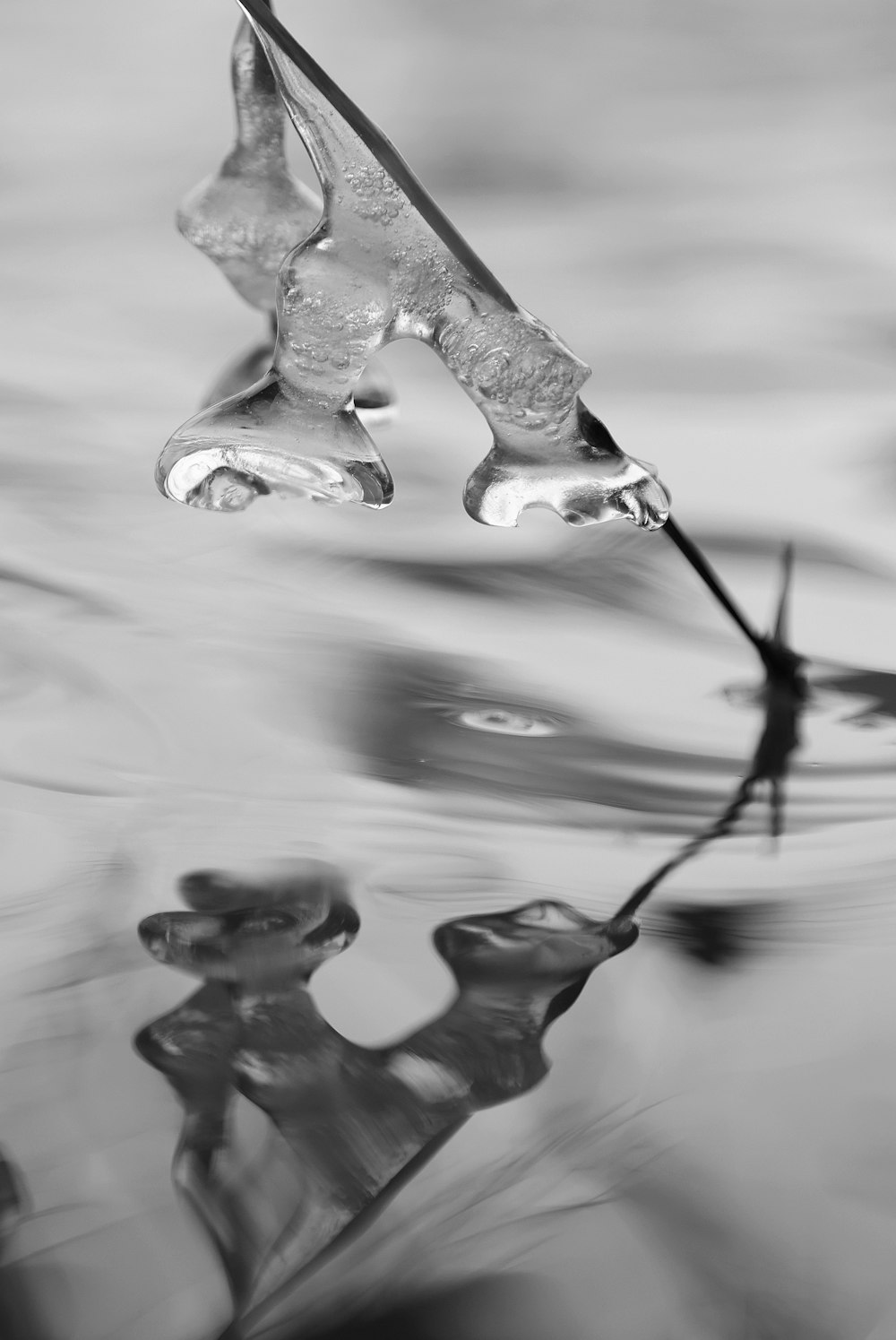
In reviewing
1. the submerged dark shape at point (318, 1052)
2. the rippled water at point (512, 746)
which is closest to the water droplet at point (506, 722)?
the rippled water at point (512, 746)

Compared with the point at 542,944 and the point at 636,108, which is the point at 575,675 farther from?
the point at 636,108

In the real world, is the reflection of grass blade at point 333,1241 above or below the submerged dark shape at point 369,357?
below

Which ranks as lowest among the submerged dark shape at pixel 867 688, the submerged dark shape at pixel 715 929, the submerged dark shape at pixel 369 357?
the submerged dark shape at pixel 715 929

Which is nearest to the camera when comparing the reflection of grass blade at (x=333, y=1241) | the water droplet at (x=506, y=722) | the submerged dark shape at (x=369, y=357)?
the reflection of grass blade at (x=333, y=1241)

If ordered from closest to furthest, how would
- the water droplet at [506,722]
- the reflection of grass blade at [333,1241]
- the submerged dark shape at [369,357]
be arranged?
the reflection of grass blade at [333,1241] < the submerged dark shape at [369,357] < the water droplet at [506,722]

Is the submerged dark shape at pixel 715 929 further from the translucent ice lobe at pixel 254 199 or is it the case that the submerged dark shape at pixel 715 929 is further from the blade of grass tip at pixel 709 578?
the translucent ice lobe at pixel 254 199

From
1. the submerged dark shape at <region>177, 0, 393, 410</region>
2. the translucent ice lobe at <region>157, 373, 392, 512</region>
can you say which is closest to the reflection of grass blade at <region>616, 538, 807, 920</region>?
the translucent ice lobe at <region>157, 373, 392, 512</region>

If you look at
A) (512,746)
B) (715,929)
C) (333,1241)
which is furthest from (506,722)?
(333,1241)
